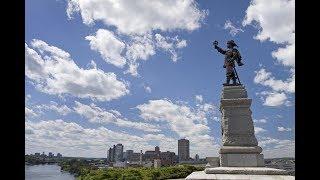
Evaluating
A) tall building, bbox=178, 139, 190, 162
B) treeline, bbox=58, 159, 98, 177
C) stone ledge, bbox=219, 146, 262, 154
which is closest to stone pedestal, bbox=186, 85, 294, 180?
stone ledge, bbox=219, 146, 262, 154

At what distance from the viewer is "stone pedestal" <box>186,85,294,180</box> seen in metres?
14.7

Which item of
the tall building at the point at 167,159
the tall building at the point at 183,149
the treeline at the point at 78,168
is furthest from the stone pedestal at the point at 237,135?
the tall building at the point at 183,149

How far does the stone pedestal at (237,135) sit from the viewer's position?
14.7 metres

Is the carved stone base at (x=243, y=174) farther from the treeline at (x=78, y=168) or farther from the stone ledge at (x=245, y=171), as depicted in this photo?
the treeline at (x=78, y=168)

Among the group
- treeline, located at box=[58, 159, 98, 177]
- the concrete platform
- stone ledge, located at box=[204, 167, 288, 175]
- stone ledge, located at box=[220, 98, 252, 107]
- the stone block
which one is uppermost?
stone ledge, located at box=[220, 98, 252, 107]

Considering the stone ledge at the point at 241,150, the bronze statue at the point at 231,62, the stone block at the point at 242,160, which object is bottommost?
the stone block at the point at 242,160

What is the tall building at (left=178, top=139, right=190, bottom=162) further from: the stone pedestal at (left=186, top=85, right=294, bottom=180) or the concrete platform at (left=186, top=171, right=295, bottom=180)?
the concrete platform at (left=186, top=171, right=295, bottom=180)

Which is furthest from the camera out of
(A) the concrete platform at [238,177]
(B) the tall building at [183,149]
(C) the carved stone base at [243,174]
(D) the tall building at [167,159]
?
(B) the tall building at [183,149]

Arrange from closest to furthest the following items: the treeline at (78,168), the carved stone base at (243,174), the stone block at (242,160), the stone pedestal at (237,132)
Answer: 1. the carved stone base at (243,174)
2. the stone block at (242,160)
3. the stone pedestal at (237,132)
4. the treeline at (78,168)
